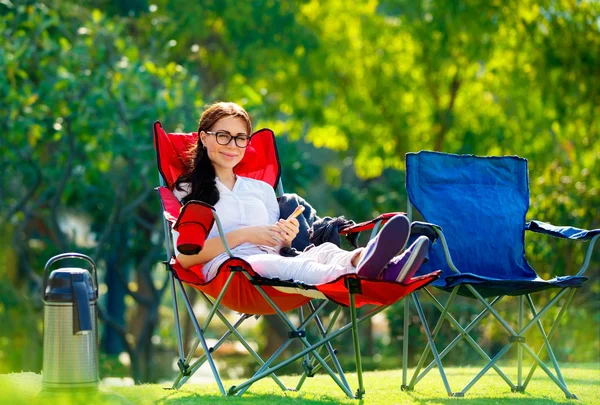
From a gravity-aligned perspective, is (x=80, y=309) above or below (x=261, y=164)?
below

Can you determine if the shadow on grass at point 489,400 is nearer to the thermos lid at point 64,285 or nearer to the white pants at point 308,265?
the white pants at point 308,265

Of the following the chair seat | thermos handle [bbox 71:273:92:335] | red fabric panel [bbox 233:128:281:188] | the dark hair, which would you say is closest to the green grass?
thermos handle [bbox 71:273:92:335]

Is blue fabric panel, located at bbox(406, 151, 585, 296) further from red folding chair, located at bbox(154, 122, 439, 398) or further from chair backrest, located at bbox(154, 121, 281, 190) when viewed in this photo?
chair backrest, located at bbox(154, 121, 281, 190)

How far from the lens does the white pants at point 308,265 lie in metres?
3.06

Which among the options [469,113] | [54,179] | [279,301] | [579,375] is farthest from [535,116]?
[279,301]

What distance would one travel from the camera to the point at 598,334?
7.99 meters

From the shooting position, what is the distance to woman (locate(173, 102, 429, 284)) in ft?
9.55

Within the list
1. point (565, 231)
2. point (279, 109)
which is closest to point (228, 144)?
point (565, 231)

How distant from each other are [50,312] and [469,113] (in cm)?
1034

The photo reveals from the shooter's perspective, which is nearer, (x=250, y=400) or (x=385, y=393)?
(x=250, y=400)

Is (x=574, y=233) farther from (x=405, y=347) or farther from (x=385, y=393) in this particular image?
(x=385, y=393)

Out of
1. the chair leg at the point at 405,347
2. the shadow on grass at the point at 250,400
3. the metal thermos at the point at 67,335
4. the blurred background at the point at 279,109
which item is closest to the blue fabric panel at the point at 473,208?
the chair leg at the point at 405,347

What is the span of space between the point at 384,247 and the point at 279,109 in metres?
9.47

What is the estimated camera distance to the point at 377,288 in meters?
2.98
